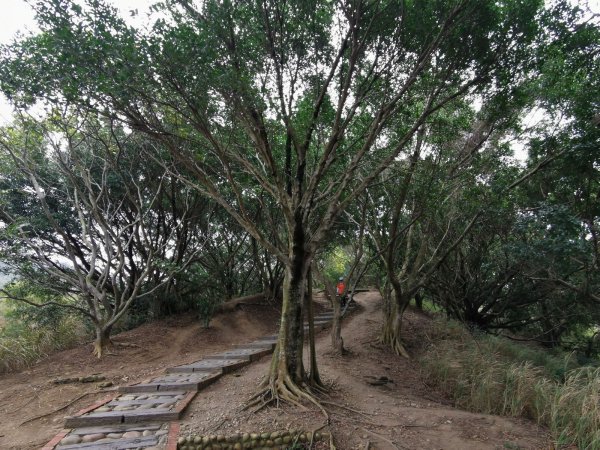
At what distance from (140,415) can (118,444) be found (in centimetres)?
63

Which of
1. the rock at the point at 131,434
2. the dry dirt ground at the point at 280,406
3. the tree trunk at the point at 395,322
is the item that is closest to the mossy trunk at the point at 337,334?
the dry dirt ground at the point at 280,406

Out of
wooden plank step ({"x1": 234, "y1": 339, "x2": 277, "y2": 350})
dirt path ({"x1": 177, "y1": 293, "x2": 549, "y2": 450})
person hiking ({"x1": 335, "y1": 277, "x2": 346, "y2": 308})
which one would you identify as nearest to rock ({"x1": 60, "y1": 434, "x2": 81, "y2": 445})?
dirt path ({"x1": 177, "y1": 293, "x2": 549, "y2": 450})

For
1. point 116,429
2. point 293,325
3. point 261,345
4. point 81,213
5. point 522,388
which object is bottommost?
point 522,388

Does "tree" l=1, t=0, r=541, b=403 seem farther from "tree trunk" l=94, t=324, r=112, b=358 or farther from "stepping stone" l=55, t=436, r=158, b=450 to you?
"tree trunk" l=94, t=324, r=112, b=358

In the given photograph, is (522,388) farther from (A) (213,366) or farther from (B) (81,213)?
(B) (81,213)

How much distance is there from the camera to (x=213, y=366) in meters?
7.30

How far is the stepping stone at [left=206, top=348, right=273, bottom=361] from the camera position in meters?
8.17

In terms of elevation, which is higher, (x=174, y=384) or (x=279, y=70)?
(x=279, y=70)

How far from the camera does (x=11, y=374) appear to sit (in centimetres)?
763

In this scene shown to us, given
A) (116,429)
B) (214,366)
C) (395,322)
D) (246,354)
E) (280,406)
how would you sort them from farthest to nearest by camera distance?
(395,322)
(246,354)
(214,366)
(280,406)
(116,429)

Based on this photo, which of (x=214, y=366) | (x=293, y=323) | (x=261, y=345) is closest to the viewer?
(x=293, y=323)

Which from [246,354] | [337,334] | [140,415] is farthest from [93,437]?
[337,334]

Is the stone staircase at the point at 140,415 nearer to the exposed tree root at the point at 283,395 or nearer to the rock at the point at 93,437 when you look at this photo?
the rock at the point at 93,437

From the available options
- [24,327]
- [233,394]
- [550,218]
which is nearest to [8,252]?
[24,327]
